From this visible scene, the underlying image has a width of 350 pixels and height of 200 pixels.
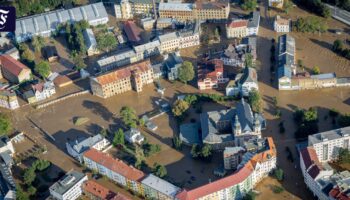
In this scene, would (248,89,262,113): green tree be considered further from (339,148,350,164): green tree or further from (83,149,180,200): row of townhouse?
(83,149,180,200): row of townhouse

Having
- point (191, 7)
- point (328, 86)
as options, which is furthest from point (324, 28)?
point (191, 7)

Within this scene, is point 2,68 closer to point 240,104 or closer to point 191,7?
point 191,7

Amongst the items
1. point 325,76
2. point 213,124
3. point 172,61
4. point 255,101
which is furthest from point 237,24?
point 213,124

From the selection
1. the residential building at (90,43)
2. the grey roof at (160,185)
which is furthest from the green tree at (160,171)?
the residential building at (90,43)

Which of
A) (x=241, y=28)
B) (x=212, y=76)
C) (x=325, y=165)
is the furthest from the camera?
(x=241, y=28)

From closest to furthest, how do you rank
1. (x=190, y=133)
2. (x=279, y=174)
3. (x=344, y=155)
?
1. (x=279, y=174)
2. (x=344, y=155)
3. (x=190, y=133)

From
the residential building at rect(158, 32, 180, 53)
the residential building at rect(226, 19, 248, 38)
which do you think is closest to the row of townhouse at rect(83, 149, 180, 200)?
the residential building at rect(158, 32, 180, 53)

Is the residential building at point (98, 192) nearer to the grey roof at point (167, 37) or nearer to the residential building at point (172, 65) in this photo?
the residential building at point (172, 65)

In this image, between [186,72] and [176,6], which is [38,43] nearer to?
[176,6]
